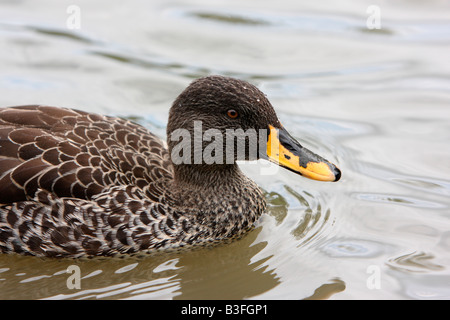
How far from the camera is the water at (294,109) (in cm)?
667

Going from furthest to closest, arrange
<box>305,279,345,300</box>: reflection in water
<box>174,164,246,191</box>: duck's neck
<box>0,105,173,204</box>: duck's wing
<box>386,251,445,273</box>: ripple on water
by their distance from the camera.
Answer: <box>174,164,246,191</box>: duck's neck, <box>386,251,445,273</box>: ripple on water, <box>0,105,173,204</box>: duck's wing, <box>305,279,345,300</box>: reflection in water

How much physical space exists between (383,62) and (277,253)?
5.15 meters

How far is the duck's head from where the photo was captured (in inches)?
268

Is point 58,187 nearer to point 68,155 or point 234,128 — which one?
point 68,155

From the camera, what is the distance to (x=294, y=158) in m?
6.88

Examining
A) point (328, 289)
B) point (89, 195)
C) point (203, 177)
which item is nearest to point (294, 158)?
point (203, 177)

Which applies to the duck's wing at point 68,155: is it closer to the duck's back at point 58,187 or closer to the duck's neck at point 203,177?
the duck's back at point 58,187

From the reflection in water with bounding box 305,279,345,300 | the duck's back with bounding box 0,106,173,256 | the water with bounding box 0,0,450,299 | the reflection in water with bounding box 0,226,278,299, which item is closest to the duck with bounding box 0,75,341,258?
the duck's back with bounding box 0,106,173,256

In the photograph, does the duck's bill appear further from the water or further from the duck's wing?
the duck's wing

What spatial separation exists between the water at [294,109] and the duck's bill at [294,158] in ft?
2.93

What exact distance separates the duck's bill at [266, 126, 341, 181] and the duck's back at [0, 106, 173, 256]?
1.33 metres

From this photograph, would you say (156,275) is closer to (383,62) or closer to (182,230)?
(182,230)

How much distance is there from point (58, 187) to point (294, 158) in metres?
2.35

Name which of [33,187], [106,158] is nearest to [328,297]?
[106,158]
